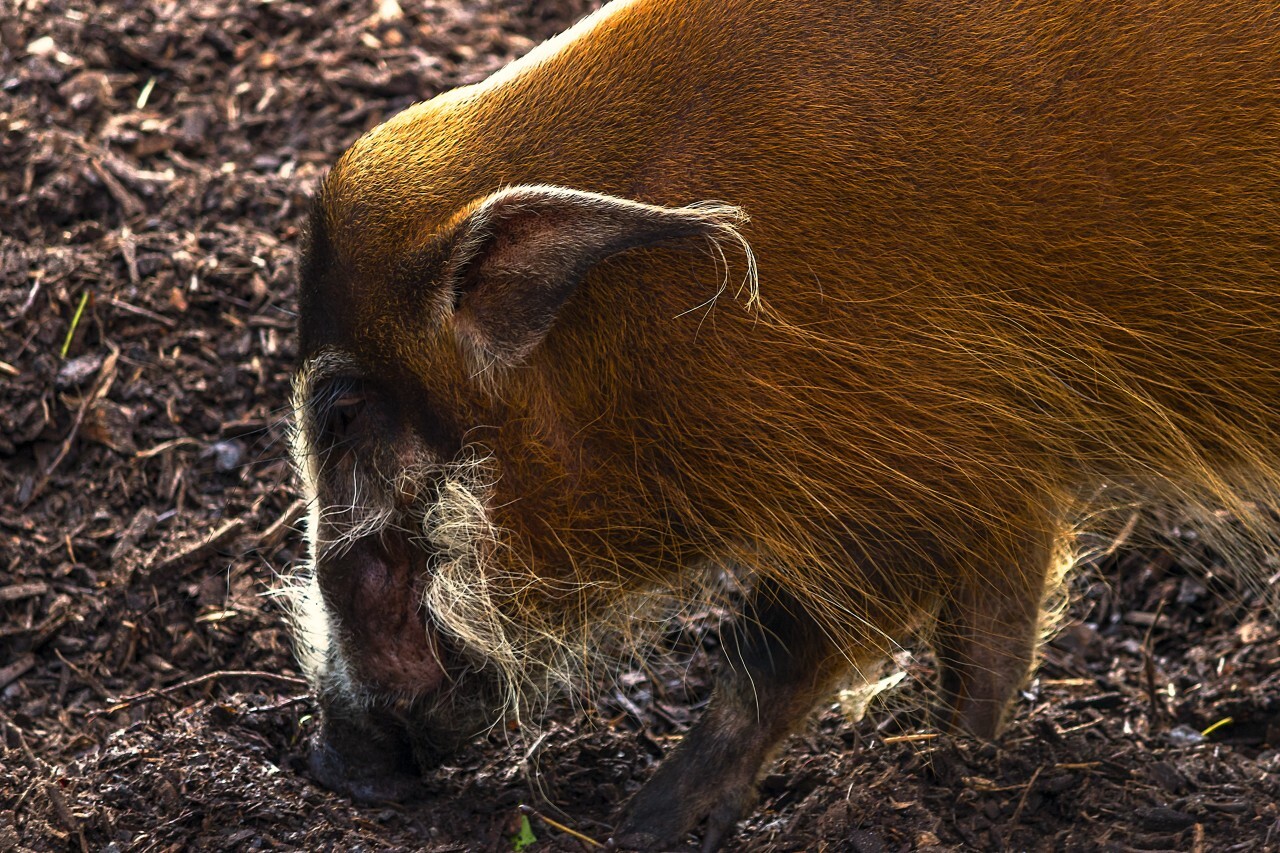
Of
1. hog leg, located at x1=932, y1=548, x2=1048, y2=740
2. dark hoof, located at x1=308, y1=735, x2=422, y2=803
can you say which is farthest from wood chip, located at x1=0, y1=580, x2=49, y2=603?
hog leg, located at x1=932, y1=548, x2=1048, y2=740

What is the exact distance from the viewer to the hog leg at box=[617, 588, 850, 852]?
9.72ft

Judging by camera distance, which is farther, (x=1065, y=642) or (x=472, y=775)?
(x=1065, y=642)

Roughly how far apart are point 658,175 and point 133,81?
3.03 meters

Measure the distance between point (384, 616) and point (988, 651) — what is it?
1.33 meters

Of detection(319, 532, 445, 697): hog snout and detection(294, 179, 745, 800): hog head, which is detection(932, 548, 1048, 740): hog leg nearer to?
detection(294, 179, 745, 800): hog head

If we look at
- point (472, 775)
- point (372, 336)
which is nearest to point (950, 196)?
point (372, 336)

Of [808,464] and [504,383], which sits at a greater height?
[504,383]

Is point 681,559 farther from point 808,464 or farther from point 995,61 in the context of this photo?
point 995,61

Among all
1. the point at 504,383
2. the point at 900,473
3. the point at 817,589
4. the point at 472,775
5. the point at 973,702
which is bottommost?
the point at 973,702

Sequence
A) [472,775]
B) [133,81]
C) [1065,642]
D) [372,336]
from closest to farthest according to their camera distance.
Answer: [372,336] → [472,775] → [1065,642] → [133,81]

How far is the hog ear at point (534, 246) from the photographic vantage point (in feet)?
7.86

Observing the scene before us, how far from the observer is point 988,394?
2.61 metres

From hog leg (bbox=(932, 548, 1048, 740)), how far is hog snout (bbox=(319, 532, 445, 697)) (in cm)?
107

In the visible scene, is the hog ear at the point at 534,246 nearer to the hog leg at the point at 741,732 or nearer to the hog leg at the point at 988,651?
the hog leg at the point at 741,732
